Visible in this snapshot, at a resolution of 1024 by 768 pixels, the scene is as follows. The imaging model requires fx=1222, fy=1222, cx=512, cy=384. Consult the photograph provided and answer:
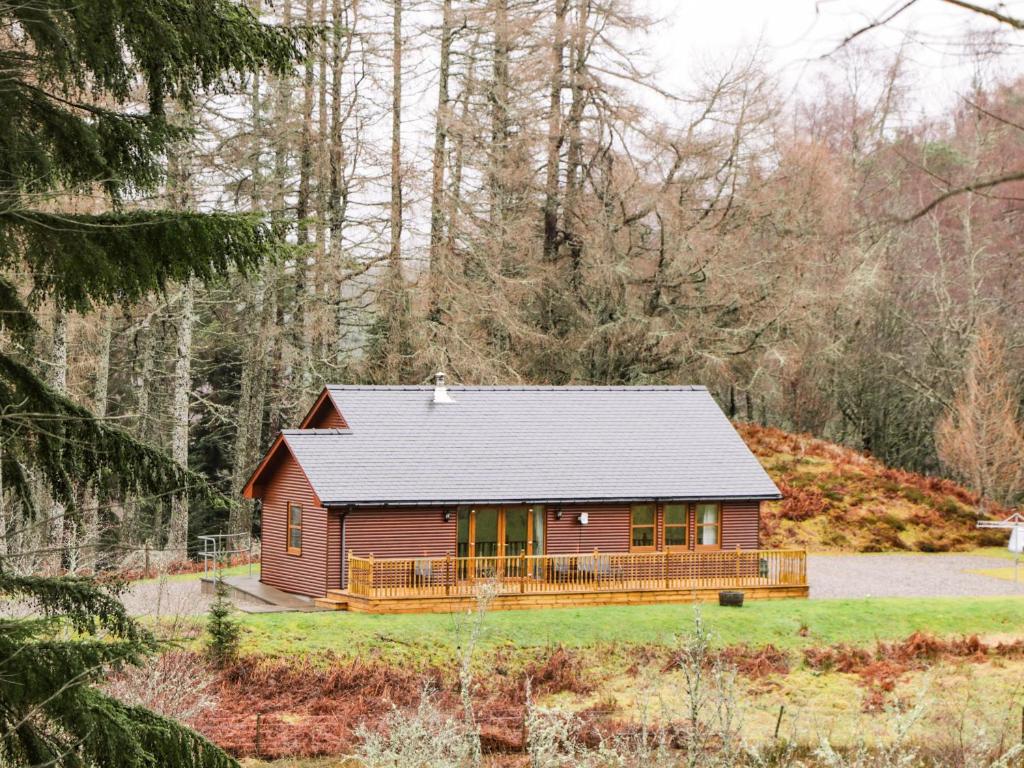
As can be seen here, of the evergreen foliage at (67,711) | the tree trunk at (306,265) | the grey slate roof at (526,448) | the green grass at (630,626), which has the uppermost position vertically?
the tree trunk at (306,265)

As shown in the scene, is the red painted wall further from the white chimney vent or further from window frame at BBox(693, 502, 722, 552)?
window frame at BBox(693, 502, 722, 552)

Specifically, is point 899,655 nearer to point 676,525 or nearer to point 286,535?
point 676,525

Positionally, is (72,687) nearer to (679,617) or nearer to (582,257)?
(679,617)

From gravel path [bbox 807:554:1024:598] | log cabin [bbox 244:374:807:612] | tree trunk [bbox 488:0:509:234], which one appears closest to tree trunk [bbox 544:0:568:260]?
tree trunk [bbox 488:0:509:234]

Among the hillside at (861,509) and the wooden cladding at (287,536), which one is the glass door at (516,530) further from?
the hillside at (861,509)

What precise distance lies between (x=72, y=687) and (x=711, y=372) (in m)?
33.2

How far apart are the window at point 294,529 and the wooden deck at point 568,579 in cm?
167

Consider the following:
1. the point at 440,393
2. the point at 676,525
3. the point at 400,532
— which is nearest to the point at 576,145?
the point at 440,393

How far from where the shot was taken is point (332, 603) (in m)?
24.8

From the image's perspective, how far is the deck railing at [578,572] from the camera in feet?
→ 81.1

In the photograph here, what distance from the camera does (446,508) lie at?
1016 inches

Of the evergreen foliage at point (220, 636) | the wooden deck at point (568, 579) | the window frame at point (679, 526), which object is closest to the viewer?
the evergreen foliage at point (220, 636)

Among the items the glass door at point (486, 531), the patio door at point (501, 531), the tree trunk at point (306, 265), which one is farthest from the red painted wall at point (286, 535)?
the tree trunk at point (306, 265)

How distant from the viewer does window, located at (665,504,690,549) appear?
27625 mm
